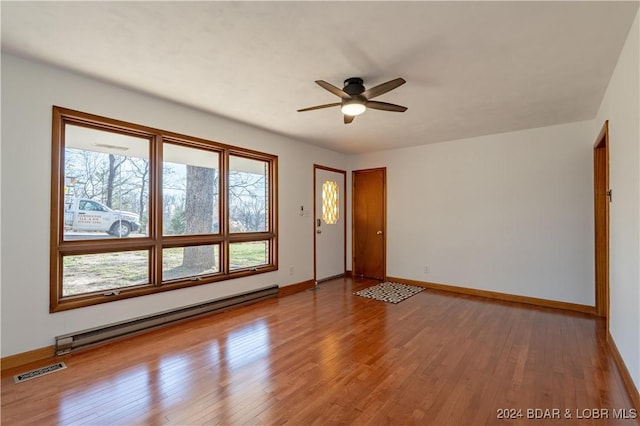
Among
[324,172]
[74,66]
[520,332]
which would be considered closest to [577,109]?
[520,332]

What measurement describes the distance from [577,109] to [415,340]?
339cm

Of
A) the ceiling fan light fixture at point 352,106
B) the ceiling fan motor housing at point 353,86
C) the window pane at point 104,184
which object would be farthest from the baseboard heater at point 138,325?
the ceiling fan motor housing at point 353,86

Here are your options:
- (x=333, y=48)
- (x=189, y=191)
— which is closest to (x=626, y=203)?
(x=333, y=48)

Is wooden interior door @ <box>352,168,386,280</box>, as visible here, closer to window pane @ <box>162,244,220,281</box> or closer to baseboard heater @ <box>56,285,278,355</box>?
baseboard heater @ <box>56,285,278,355</box>

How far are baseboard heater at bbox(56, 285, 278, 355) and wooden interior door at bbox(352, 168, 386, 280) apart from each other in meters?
2.65

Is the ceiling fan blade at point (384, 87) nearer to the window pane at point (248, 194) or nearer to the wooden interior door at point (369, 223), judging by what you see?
the window pane at point (248, 194)

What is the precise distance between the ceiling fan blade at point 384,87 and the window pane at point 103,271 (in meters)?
2.97

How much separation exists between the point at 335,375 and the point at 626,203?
8.62ft

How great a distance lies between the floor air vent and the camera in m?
2.34

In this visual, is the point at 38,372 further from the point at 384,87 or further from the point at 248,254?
the point at 384,87

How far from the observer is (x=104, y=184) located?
3.13 meters

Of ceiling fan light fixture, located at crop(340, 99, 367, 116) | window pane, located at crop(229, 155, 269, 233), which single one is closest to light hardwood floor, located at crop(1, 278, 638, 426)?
window pane, located at crop(229, 155, 269, 233)

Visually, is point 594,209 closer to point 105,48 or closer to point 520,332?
point 520,332

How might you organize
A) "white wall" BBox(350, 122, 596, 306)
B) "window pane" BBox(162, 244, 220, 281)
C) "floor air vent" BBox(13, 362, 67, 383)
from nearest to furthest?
"floor air vent" BBox(13, 362, 67, 383), "window pane" BBox(162, 244, 220, 281), "white wall" BBox(350, 122, 596, 306)
